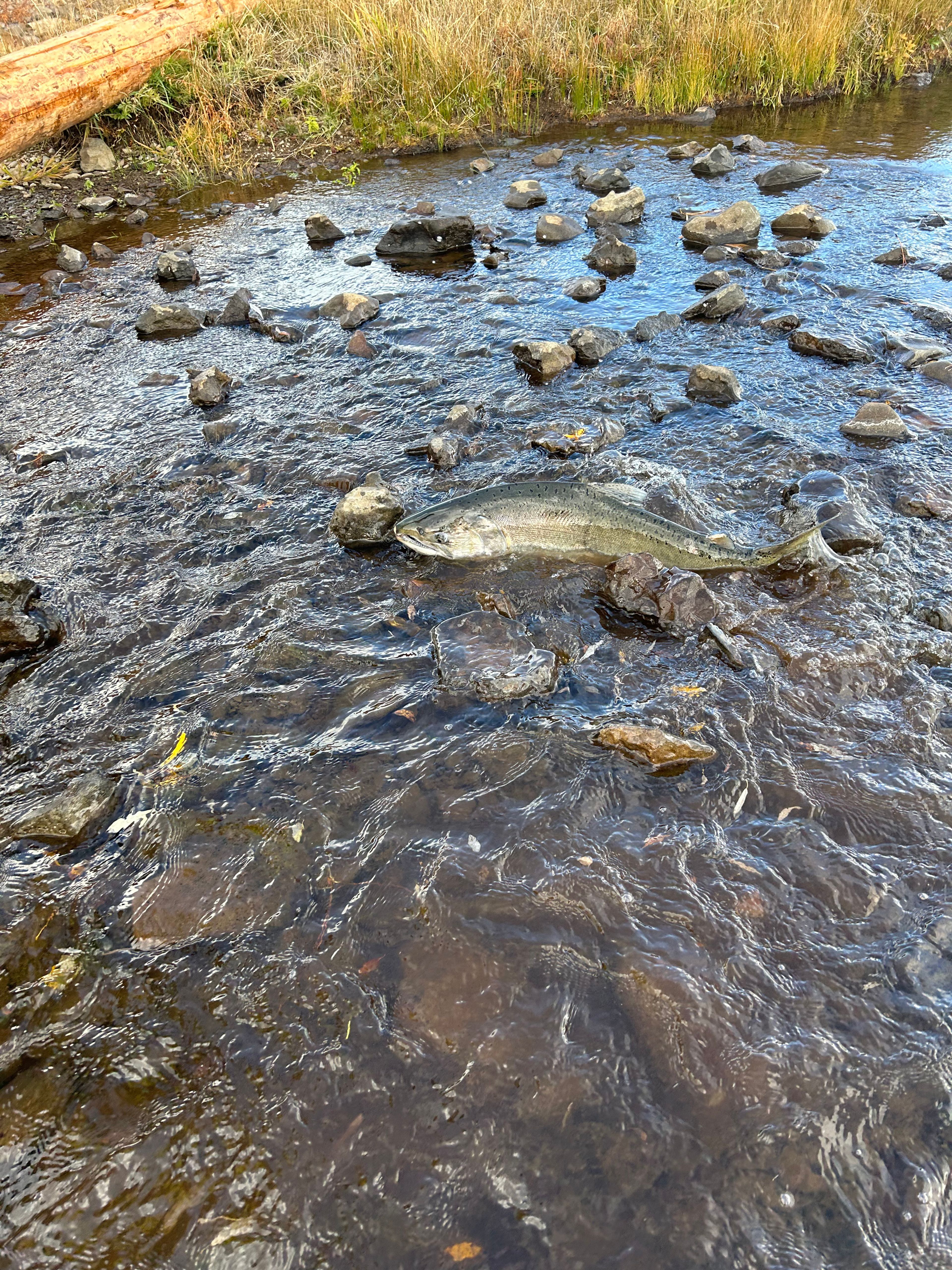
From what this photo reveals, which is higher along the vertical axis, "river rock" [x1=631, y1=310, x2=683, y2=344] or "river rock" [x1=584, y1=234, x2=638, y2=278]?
"river rock" [x1=584, y1=234, x2=638, y2=278]

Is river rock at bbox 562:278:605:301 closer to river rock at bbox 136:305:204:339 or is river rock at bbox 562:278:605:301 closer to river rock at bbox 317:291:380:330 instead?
river rock at bbox 317:291:380:330

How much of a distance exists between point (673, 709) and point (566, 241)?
6.81 meters

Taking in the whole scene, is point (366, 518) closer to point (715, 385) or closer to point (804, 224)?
point (715, 385)

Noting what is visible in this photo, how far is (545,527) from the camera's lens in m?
4.20

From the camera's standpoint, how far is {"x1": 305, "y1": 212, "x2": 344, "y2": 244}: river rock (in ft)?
28.7

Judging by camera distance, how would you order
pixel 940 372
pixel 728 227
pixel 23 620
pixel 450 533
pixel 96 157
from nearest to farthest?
pixel 23 620 → pixel 450 533 → pixel 940 372 → pixel 728 227 → pixel 96 157

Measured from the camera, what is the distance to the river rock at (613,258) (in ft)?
24.9

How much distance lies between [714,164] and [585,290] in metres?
4.36

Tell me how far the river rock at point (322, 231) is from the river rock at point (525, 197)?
2163mm

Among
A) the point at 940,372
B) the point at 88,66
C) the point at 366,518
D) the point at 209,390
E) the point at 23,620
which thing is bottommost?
the point at 940,372

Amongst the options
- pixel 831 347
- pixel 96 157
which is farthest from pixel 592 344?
pixel 96 157

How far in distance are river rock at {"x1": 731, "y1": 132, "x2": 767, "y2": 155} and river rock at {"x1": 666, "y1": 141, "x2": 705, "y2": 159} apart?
1.60 feet

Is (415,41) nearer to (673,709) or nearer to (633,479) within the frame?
(633,479)

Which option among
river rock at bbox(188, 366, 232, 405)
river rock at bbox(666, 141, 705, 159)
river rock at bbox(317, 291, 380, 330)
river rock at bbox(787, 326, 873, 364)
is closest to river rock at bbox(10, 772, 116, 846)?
river rock at bbox(188, 366, 232, 405)
